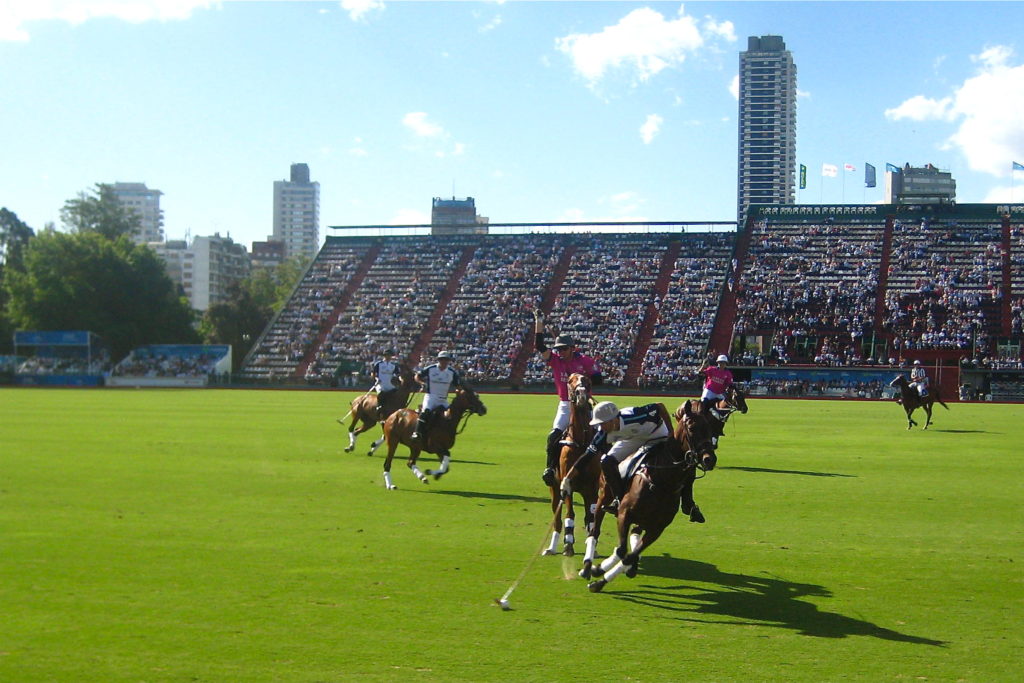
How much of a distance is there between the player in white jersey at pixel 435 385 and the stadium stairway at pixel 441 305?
5399cm

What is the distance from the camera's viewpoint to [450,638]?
25.0 feet

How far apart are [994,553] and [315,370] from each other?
63.1 meters

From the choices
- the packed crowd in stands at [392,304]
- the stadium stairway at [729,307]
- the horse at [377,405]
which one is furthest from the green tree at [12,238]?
the horse at [377,405]

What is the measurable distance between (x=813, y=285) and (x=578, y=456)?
205 feet

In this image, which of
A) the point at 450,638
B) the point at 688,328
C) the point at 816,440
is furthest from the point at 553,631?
the point at 688,328

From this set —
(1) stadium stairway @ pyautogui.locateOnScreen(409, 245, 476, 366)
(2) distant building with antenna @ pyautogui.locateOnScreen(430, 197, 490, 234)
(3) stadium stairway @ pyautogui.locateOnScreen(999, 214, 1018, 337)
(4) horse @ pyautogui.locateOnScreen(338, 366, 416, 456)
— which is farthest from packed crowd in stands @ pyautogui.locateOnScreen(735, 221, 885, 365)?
(2) distant building with antenna @ pyautogui.locateOnScreen(430, 197, 490, 234)

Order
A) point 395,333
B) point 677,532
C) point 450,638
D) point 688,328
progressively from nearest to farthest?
point 450,638
point 677,532
point 688,328
point 395,333

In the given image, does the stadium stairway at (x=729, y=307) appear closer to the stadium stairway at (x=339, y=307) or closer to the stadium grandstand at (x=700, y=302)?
the stadium grandstand at (x=700, y=302)

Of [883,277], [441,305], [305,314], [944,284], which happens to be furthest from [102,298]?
[944,284]

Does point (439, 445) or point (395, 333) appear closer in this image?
point (439, 445)

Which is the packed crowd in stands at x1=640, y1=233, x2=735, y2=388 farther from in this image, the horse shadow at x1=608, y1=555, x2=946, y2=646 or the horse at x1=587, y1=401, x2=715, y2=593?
the horse at x1=587, y1=401, x2=715, y2=593

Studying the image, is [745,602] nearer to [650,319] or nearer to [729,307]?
[650,319]

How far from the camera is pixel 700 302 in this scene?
231 ft

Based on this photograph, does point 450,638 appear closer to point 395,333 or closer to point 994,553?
point 994,553
